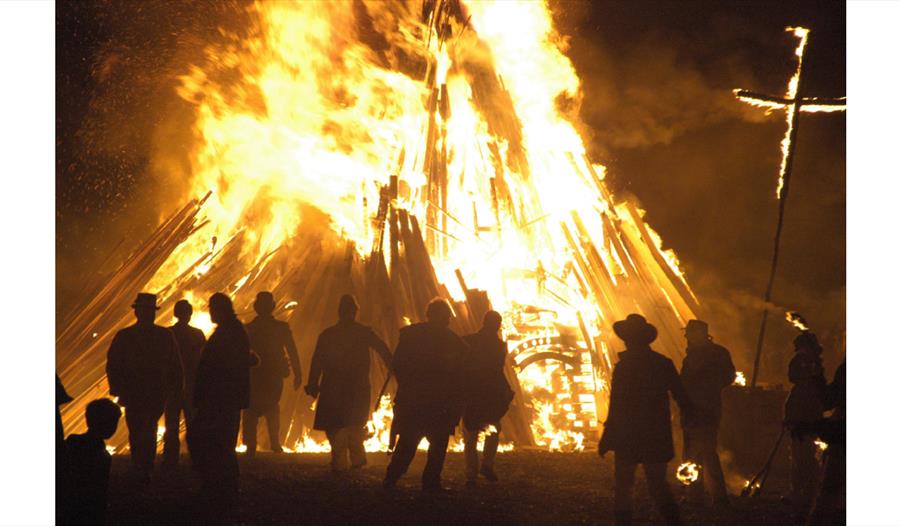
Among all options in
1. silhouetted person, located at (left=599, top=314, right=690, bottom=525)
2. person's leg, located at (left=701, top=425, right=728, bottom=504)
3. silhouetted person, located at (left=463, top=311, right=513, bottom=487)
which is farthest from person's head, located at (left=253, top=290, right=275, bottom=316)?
person's leg, located at (left=701, top=425, right=728, bottom=504)

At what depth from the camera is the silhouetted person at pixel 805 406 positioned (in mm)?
7113

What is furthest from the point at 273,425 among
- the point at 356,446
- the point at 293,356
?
the point at 356,446

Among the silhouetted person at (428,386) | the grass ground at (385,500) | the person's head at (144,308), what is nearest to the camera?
the grass ground at (385,500)

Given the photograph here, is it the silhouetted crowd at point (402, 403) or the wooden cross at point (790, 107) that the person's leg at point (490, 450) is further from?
the wooden cross at point (790, 107)

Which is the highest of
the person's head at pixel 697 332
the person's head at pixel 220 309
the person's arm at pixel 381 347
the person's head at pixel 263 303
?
the person's head at pixel 263 303

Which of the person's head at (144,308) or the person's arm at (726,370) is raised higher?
the person's head at (144,308)

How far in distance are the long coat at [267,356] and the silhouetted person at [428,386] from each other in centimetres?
163

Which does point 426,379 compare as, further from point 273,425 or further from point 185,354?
point 273,425

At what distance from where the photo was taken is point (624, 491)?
5.32 meters

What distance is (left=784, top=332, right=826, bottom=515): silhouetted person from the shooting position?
711 centimetres

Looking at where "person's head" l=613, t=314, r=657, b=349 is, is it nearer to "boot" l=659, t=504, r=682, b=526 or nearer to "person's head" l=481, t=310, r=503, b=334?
"boot" l=659, t=504, r=682, b=526

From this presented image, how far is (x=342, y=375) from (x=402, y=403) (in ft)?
2.86

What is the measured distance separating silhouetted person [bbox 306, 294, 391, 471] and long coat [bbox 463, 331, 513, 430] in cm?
79

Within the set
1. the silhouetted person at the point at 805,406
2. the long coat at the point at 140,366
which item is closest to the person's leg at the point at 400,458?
the long coat at the point at 140,366
